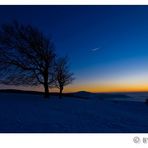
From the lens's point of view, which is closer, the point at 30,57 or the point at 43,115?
the point at 43,115

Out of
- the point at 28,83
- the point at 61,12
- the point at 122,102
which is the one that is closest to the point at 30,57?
the point at 28,83

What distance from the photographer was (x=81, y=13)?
19.0ft

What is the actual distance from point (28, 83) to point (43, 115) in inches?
158

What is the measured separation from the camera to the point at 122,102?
1180cm

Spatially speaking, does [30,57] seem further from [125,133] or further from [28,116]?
[125,133]

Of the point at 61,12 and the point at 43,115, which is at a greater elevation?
the point at 61,12
